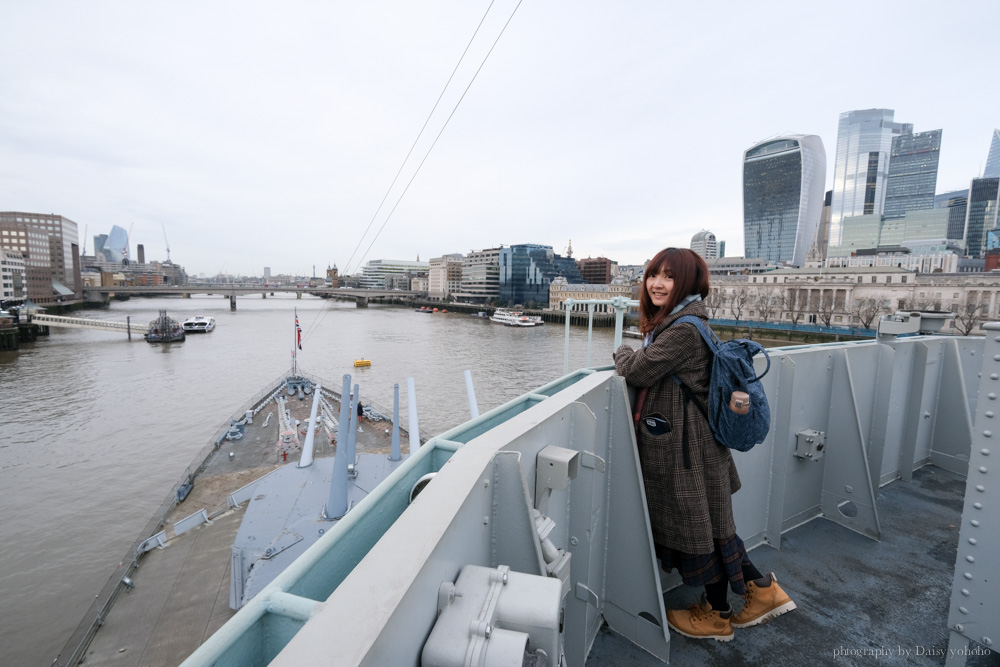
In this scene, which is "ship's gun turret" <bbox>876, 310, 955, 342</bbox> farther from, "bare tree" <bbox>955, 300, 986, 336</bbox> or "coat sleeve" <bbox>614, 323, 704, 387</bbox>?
"bare tree" <bbox>955, 300, 986, 336</bbox>

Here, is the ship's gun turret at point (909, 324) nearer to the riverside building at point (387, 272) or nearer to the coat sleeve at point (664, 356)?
the coat sleeve at point (664, 356)

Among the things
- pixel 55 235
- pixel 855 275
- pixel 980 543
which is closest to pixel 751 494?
pixel 980 543

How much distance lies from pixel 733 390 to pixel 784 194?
131m

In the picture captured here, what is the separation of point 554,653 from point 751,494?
2.23 m

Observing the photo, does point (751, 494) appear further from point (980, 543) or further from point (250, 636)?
point (250, 636)

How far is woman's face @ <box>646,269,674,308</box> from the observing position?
5.90ft

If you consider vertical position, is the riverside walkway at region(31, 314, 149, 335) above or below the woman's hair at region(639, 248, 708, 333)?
below

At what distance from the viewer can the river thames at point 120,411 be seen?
29.8ft

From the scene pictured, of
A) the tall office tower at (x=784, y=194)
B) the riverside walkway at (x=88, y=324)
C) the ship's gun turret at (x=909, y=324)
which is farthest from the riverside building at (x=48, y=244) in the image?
the tall office tower at (x=784, y=194)

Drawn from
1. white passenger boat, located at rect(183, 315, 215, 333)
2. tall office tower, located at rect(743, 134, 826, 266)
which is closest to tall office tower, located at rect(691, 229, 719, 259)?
tall office tower, located at rect(743, 134, 826, 266)

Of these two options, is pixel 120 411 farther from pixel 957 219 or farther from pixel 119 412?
pixel 957 219

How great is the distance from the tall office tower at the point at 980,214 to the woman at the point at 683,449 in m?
163

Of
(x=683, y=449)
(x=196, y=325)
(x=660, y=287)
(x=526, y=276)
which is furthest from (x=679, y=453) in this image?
(x=526, y=276)

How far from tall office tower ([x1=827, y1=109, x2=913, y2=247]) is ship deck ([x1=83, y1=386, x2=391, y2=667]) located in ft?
531
